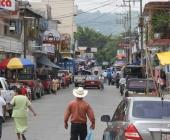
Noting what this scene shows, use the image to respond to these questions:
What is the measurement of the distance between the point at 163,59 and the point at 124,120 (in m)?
15.3

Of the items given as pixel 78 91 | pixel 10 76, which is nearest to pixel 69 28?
pixel 10 76

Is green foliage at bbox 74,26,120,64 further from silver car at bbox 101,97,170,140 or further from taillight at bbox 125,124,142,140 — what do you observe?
taillight at bbox 125,124,142,140

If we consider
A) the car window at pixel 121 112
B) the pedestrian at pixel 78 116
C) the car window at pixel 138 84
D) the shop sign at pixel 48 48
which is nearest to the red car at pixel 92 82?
the shop sign at pixel 48 48

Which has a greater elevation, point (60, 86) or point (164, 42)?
point (164, 42)

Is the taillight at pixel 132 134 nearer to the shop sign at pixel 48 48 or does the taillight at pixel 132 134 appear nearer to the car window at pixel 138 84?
the car window at pixel 138 84

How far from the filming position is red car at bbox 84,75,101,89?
64.3 metres

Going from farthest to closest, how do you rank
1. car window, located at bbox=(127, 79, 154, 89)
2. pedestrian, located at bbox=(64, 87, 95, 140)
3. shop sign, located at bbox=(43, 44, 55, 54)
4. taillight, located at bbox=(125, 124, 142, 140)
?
shop sign, located at bbox=(43, 44, 55, 54) → car window, located at bbox=(127, 79, 154, 89) → pedestrian, located at bbox=(64, 87, 95, 140) → taillight, located at bbox=(125, 124, 142, 140)

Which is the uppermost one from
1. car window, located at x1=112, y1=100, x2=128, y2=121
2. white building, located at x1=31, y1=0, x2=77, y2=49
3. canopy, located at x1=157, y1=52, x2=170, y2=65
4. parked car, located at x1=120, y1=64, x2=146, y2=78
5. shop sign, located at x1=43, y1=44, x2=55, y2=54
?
white building, located at x1=31, y1=0, x2=77, y2=49

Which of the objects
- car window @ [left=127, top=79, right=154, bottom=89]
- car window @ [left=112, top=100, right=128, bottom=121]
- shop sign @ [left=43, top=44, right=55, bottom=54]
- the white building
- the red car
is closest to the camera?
car window @ [left=112, top=100, right=128, bottom=121]

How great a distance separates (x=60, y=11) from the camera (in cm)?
14112

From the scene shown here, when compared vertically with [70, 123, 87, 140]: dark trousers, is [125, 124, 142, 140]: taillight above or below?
above

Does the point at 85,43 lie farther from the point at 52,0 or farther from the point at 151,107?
the point at 151,107

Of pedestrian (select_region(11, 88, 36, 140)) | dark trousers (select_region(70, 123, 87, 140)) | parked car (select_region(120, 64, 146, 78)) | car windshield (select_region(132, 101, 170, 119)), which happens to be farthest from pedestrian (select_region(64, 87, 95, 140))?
parked car (select_region(120, 64, 146, 78))

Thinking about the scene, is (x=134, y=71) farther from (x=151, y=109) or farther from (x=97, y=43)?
(x=97, y=43)
